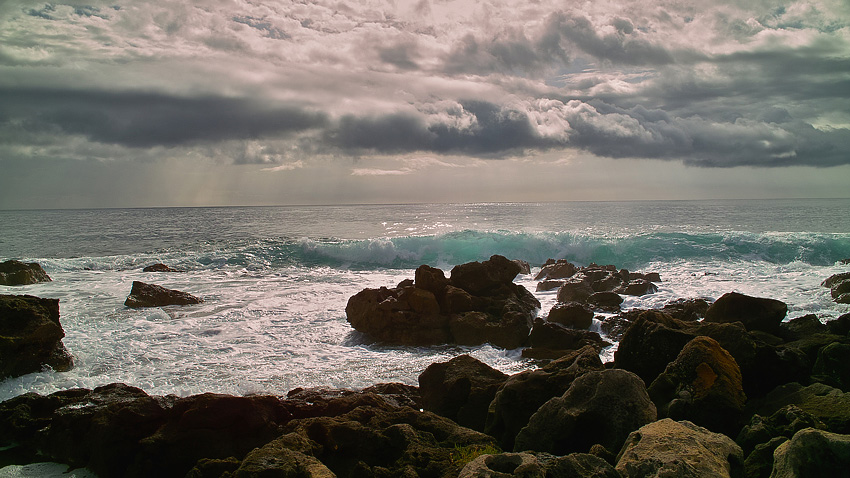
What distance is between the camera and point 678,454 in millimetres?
3562

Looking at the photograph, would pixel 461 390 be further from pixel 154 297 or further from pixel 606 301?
pixel 154 297

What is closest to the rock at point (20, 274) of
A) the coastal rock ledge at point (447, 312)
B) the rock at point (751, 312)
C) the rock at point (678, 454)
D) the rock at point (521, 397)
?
the coastal rock ledge at point (447, 312)

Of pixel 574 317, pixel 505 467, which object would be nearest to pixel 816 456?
pixel 505 467

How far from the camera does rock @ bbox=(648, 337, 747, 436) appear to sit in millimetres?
4930

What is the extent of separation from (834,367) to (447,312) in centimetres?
735

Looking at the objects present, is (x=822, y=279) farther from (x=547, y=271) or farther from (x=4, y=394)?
(x=4, y=394)

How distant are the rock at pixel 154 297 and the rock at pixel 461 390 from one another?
10.1 metres

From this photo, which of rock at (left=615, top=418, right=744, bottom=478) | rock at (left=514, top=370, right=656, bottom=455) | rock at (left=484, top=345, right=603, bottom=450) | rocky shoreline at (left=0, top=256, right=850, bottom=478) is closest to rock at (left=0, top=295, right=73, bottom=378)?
rocky shoreline at (left=0, top=256, right=850, bottom=478)

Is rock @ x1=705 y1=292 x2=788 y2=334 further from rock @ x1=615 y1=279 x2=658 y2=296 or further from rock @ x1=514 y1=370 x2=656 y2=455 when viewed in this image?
rock @ x1=514 y1=370 x2=656 y2=455

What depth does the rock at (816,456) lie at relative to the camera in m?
3.29

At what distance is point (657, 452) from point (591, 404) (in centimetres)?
114

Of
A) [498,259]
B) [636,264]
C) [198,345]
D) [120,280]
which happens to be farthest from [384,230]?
[198,345]

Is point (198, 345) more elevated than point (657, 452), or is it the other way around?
point (657, 452)

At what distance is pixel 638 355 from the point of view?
6.61 m
